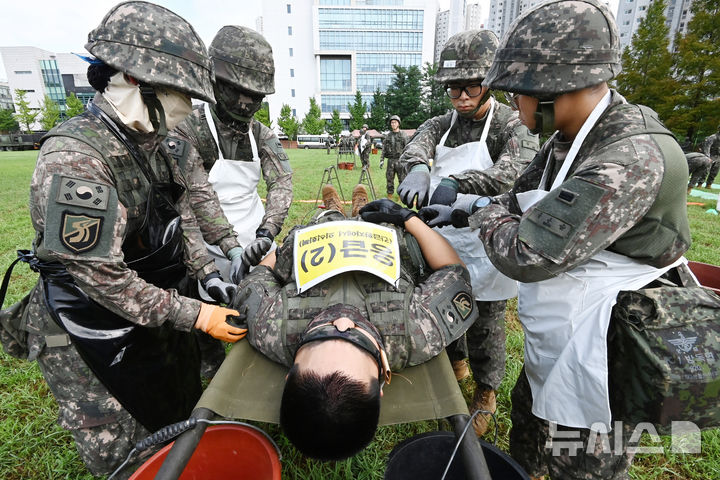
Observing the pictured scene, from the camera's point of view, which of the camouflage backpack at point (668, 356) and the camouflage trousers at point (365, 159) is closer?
the camouflage backpack at point (668, 356)

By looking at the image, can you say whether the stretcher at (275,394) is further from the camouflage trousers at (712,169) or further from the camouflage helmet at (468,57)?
the camouflage trousers at (712,169)

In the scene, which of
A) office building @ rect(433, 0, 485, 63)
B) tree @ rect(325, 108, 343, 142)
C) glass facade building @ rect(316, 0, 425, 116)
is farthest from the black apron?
office building @ rect(433, 0, 485, 63)

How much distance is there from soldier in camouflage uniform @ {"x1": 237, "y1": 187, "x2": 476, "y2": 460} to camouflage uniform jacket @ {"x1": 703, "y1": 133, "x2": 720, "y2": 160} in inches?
632

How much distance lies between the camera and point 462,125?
298 cm

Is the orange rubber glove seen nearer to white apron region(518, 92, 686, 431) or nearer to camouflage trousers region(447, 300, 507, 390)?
white apron region(518, 92, 686, 431)

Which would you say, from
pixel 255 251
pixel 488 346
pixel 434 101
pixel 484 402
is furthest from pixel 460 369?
pixel 434 101

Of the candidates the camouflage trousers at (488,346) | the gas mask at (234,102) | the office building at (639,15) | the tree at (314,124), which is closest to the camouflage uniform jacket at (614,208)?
the camouflage trousers at (488,346)

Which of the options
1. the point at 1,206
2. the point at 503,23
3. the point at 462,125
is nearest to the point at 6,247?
the point at 1,206

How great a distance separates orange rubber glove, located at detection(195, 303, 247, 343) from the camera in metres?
1.93

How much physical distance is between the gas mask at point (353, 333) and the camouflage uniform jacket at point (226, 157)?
4.40 feet

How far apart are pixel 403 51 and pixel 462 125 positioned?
66838 millimetres

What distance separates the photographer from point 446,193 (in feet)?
8.32

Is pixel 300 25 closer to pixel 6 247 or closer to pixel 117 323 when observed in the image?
pixel 6 247

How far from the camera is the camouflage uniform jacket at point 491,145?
2.61 m
